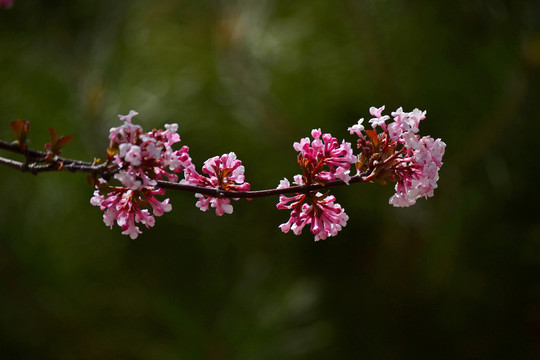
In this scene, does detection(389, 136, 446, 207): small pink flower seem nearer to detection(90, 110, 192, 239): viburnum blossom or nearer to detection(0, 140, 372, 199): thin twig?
detection(0, 140, 372, 199): thin twig

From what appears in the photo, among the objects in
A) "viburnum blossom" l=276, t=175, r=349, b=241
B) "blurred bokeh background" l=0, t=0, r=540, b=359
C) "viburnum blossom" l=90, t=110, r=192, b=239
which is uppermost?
"blurred bokeh background" l=0, t=0, r=540, b=359

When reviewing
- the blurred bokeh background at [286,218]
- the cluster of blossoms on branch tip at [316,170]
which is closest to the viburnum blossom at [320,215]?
the cluster of blossoms on branch tip at [316,170]

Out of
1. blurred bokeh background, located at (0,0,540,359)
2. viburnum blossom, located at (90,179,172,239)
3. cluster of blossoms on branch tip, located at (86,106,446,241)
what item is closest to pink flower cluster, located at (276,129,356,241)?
cluster of blossoms on branch tip, located at (86,106,446,241)

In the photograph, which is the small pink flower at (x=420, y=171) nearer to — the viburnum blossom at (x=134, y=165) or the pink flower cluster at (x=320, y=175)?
the pink flower cluster at (x=320, y=175)

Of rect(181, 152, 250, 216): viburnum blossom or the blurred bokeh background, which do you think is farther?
the blurred bokeh background

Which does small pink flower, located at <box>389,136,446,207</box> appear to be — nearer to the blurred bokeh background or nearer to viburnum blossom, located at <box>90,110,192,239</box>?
viburnum blossom, located at <box>90,110,192,239</box>

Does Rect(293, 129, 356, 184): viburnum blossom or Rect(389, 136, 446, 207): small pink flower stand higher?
Rect(293, 129, 356, 184): viburnum blossom

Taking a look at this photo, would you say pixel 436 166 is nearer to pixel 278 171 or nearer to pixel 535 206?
pixel 278 171
